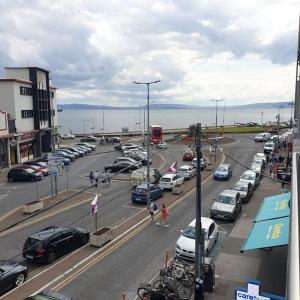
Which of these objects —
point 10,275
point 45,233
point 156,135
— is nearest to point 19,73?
point 156,135

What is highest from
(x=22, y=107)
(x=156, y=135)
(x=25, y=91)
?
(x=25, y=91)

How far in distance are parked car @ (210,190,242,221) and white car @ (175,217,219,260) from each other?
354 cm

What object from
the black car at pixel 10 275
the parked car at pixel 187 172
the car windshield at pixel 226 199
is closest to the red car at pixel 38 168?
the parked car at pixel 187 172

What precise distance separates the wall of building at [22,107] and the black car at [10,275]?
37.0 m

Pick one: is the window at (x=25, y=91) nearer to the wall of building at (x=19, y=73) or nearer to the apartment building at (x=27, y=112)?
the apartment building at (x=27, y=112)

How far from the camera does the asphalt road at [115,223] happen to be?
53.2 feet

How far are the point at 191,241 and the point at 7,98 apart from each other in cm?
3852

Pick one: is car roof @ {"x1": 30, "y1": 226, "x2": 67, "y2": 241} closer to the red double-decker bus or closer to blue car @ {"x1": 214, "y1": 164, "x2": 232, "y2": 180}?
blue car @ {"x1": 214, "y1": 164, "x2": 232, "y2": 180}

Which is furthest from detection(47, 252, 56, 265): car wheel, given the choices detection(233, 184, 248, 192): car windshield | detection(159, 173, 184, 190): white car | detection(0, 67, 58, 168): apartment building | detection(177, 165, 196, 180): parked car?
detection(0, 67, 58, 168): apartment building

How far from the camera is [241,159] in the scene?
177 feet

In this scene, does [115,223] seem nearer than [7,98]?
Yes

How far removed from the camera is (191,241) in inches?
754

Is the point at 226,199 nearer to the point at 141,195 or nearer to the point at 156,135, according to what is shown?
the point at 141,195

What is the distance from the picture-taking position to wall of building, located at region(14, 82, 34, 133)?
50.6 metres
